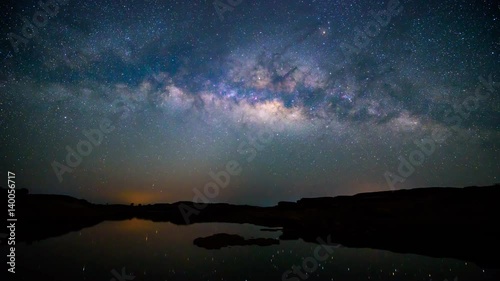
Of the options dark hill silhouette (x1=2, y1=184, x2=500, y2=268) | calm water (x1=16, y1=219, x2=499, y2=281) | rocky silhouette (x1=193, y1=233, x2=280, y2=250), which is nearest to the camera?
calm water (x1=16, y1=219, x2=499, y2=281)

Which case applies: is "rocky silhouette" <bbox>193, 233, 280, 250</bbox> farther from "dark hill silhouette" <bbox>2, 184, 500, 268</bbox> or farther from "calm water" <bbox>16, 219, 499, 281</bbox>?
"dark hill silhouette" <bbox>2, 184, 500, 268</bbox>

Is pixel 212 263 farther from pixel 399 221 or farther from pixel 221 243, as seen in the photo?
pixel 399 221

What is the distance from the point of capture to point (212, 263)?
53.8 ft

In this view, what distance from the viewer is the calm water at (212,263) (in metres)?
13.8

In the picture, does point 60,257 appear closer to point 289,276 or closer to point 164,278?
point 164,278

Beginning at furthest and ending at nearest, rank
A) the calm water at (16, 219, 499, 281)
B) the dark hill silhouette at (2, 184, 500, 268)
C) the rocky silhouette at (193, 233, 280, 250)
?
1. the dark hill silhouette at (2, 184, 500, 268)
2. the rocky silhouette at (193, 233, 280, 250)
3. the calm water at (16, 219, 499, 281)

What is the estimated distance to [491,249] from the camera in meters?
22.6

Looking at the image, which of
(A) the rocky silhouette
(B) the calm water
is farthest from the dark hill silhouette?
(A) the rocky silhouette

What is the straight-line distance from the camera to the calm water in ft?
45.4

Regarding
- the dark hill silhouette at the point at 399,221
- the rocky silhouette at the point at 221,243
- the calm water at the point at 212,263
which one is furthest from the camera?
the dark hill silhouette at the point at 399,221

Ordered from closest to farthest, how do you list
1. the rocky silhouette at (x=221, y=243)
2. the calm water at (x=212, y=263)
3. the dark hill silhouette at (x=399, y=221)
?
the calm water at (x=212, y=263), the rocky silhouette at (x=221, y=243), the dark hill silhouette at (x=399, y=221)

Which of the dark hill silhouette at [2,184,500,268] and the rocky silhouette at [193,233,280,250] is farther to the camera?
the dark hill silhouette at [2,184,500,268]

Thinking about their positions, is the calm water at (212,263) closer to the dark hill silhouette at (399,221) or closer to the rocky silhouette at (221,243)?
the rocky silhouette at (221,243)

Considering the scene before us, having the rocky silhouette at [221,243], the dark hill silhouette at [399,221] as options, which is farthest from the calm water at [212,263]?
the dark hill silhouette at [399,221]
